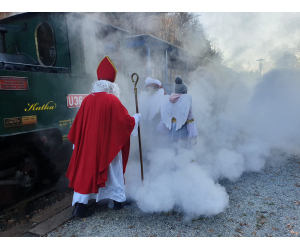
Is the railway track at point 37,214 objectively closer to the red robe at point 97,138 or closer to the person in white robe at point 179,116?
the red robe at point 97,138

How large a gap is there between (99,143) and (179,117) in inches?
59.3

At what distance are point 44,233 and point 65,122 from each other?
1.97 metres

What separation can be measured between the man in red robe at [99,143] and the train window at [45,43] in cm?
162

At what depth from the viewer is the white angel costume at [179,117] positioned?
385cm

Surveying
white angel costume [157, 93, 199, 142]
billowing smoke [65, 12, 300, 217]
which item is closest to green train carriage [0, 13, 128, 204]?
billowing smoke [65, 12, 300, 217]

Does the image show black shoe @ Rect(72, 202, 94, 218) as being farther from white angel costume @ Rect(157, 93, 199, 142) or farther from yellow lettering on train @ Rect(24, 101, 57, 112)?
white angel costume @ Rect(157, 93, 199, 142)

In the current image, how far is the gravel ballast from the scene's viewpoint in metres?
2.72

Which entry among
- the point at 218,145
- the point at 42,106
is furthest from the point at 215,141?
the point at 42,106

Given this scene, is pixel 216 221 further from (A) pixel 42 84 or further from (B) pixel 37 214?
(A) pixel 42 84

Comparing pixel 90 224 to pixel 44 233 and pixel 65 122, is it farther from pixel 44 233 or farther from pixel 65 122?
pixel 65 122

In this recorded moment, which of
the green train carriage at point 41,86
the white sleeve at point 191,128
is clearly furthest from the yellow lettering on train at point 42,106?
the white sleeve at point 191,128

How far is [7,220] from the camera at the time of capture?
3293mm

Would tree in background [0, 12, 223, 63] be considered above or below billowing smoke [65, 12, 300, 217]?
above

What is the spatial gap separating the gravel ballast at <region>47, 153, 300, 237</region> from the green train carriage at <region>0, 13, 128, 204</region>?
4.52 feet
